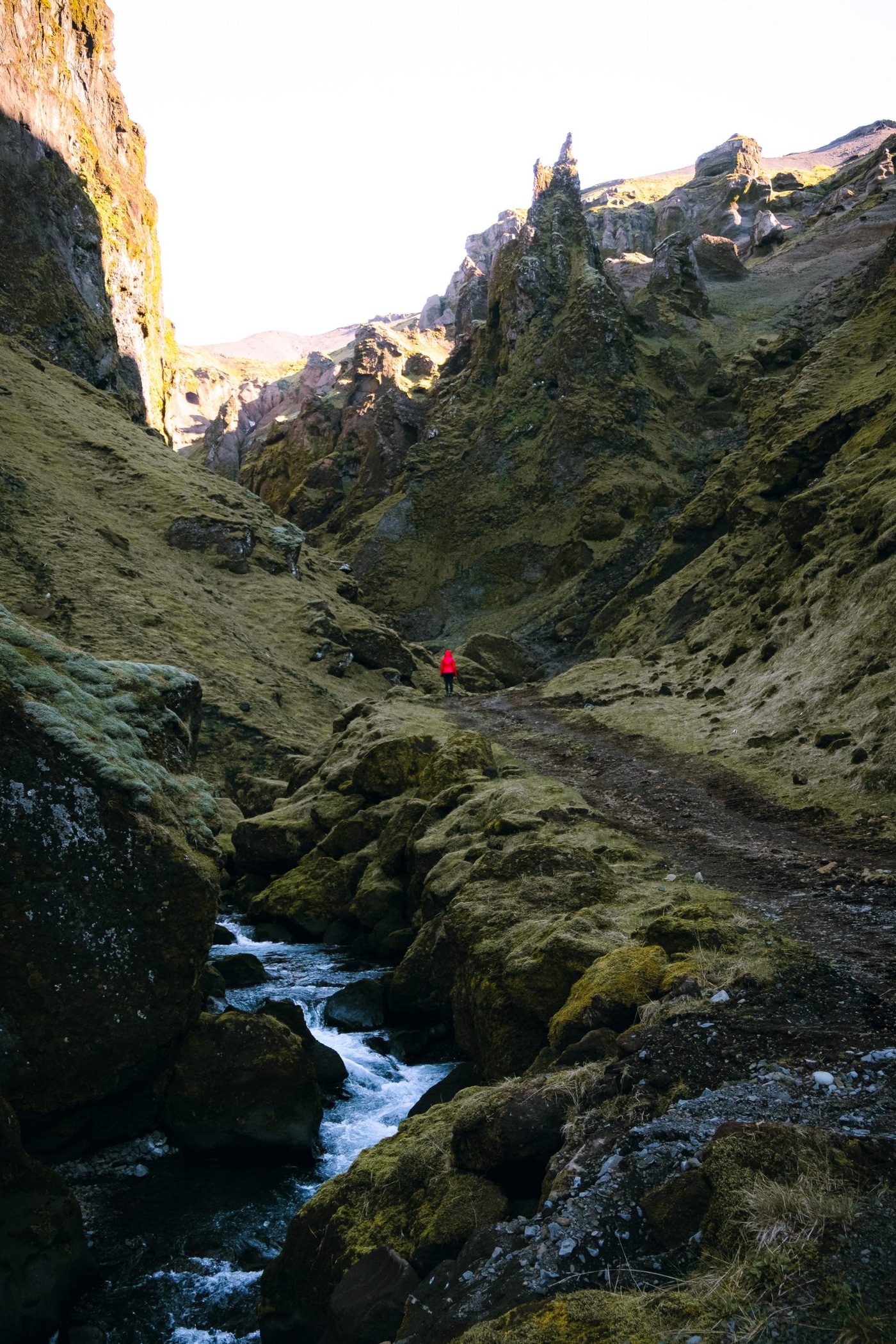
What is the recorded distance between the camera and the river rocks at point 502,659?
5878 centimetres

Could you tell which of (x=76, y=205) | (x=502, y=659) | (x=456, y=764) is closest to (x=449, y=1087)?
(x=456, y=764)

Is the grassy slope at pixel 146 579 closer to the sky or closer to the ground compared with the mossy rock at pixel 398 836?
closer to the sky

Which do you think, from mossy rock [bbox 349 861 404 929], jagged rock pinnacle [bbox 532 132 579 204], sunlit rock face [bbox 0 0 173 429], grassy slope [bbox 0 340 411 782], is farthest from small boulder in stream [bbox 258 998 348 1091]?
jagged rock pinnacle [bbox 532 132 579 204]

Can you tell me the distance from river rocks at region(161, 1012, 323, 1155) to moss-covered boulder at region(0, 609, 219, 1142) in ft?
1.52

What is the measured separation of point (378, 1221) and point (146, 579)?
41.7 metres

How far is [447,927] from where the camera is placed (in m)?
15.4

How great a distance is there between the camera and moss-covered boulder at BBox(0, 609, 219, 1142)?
441 inches

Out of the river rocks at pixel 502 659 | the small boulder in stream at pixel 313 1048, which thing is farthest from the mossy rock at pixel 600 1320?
the river rocks at pixel 502 659

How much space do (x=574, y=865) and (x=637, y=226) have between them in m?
182

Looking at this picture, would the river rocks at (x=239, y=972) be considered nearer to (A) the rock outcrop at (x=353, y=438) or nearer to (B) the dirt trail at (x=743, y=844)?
(B) the dirt trail at (x=743, y=844)

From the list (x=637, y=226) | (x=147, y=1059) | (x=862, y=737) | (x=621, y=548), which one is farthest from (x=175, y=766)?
(x=637, y=226)

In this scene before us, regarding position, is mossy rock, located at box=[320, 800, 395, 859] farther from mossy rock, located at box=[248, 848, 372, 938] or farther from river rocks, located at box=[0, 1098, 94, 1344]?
river rocks, located at box=[0, 1098, 94, 1344]

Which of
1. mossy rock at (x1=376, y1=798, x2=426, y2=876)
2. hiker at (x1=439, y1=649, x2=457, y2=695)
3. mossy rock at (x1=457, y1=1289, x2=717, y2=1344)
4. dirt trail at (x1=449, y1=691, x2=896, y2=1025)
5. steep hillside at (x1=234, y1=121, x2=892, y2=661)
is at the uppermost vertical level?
steep hillside at (x1=234, y1=121, x2=892, y2=661)

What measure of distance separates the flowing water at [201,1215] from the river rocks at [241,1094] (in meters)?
0.37
